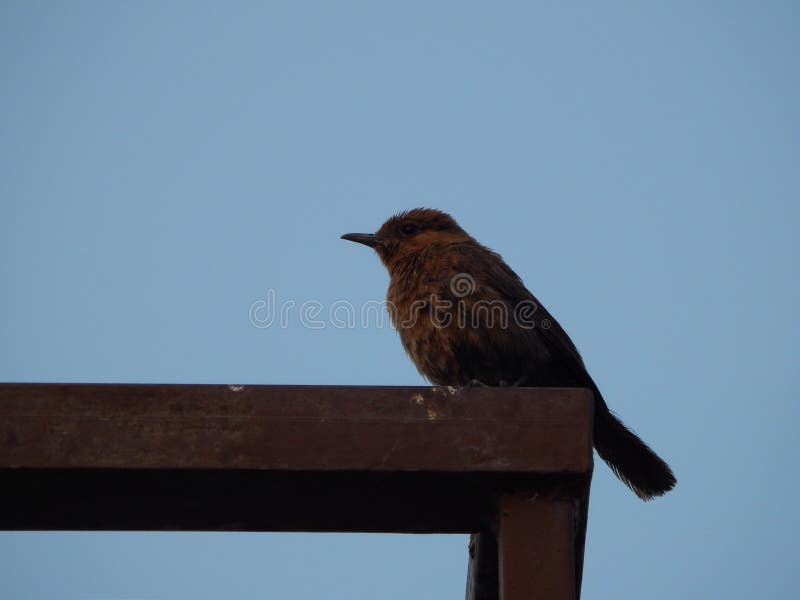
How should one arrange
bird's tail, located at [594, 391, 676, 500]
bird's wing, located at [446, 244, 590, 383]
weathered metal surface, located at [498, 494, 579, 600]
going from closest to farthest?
weathered metal surface, located at [498, 494, 579, 600]
bird's tail, located at [594, 391, 676, 500]
bird's wing, located at [446, 244, 590, 383]

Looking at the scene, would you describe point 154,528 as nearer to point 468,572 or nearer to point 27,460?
point 27,460

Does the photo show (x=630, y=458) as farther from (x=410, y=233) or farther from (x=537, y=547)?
(x=537, y=547)

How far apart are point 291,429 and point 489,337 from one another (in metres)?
2.95

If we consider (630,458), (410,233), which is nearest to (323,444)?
(630,458)

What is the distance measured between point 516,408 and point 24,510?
158cm

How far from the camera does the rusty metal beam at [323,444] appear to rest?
2.94 meters

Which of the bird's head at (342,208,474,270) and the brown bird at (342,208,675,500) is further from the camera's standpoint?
the bird's head at (342,208,474,270)

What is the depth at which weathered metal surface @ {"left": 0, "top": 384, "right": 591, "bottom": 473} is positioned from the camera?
9.66ft

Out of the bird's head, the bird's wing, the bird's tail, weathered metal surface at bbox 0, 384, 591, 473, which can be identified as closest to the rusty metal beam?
weathered metal surface at bbox 0, 384, 591, 473

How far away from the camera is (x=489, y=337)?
5812 millimetres

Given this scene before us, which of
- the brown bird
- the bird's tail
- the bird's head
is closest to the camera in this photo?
the bird's tail

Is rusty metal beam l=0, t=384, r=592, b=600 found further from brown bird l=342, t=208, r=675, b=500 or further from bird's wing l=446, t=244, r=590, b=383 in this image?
bird's wing l=446, t=244, r=590, b=383

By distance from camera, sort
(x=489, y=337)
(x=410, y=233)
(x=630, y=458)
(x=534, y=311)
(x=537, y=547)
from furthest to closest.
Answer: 1. (x=410, y=233)
2. (x=534, y=311)
3. (x=489, y=337)
4. (x=630, y=458)
5. (x=537, y=547)

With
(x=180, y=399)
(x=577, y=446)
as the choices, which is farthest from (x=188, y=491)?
(x=577, y=446)
